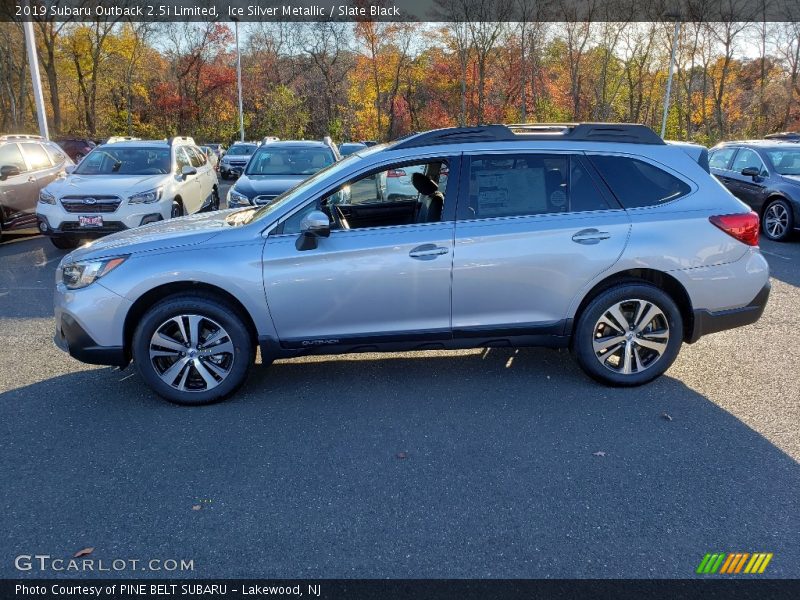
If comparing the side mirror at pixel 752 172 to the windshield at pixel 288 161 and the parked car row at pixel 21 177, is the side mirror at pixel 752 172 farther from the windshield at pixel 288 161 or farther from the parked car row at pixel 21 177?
the parked car row at pixel 21 177

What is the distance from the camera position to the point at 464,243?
166 inches

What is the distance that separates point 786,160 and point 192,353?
11.5 metres

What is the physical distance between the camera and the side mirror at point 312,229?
159 inches

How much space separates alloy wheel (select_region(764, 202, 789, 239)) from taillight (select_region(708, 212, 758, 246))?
7.43 meters

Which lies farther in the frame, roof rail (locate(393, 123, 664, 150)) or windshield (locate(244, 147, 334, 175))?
windshield (locate(244, 147, 334, 175))

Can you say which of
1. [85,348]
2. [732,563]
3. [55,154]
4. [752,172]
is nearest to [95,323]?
[85,348]

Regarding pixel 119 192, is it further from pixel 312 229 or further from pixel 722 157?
pixel 722 157

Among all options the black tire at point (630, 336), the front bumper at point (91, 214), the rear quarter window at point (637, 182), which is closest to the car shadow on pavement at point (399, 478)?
the black tire at point (630, 336)

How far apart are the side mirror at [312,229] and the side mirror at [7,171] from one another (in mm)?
8868

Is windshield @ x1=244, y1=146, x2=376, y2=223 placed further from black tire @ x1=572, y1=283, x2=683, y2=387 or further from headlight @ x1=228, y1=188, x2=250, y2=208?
headlight @ x1=228, y1=188, x2=250, y2=208

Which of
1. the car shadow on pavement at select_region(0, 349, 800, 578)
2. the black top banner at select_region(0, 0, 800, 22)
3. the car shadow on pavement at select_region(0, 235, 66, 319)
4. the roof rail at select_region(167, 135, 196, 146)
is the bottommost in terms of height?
the car shadow on pavement at select_region(0, 349, 800, 578)

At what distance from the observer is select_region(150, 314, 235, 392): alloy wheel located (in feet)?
13.7
